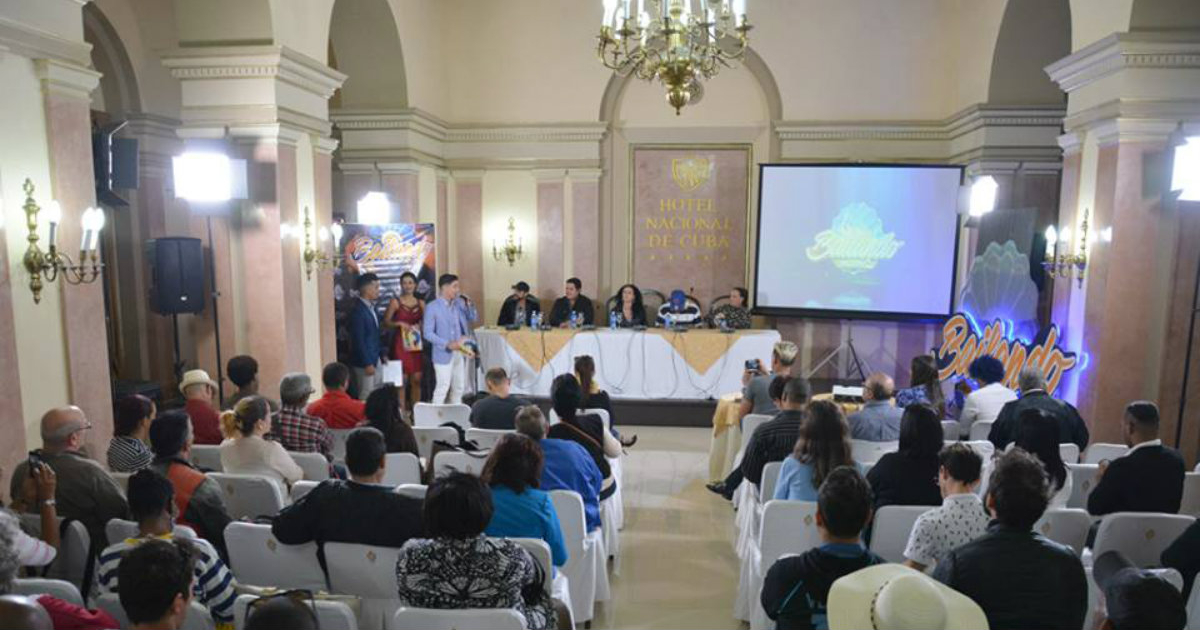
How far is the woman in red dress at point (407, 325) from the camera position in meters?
8.07

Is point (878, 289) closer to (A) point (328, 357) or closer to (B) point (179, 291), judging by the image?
(A) point (328, 357)

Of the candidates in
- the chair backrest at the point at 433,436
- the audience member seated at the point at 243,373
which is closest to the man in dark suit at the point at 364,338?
the audience member seated at the point at 243,373

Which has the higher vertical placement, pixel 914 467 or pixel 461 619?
pixel 914 467

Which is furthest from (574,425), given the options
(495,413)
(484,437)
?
(495,413)

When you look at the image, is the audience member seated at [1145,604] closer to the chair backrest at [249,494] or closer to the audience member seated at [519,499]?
the audience member seated at [519,499]

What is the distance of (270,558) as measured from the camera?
2.92m

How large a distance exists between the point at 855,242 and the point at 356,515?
26.9 ft

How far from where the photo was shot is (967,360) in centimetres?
768

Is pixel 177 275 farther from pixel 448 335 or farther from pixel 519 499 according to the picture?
pixel 519 499

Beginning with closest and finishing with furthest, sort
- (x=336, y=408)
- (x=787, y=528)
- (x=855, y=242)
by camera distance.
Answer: (x=787, y=528)
(x=336, y=408)
(x=855, y=242)

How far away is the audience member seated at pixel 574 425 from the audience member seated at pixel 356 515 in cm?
138

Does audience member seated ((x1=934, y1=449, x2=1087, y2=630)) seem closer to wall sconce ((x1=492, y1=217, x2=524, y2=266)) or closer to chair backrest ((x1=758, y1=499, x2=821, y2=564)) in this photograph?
chair backrest ((x1=758, y1=499, x2=821, y2=564))

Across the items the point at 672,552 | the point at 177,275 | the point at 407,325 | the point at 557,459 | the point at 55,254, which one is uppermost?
the point at 55,254

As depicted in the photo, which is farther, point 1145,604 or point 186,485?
point 186,485
